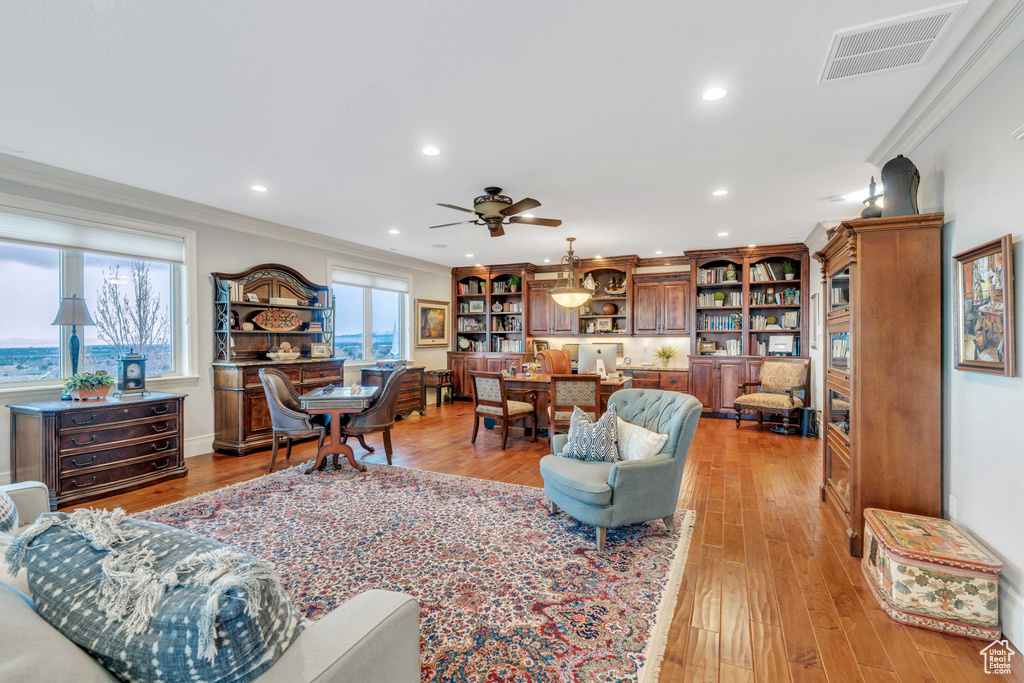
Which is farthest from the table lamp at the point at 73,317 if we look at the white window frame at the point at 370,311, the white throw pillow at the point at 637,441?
the white throw pillow at the point at 637,441

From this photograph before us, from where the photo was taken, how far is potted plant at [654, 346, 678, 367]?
764 cm

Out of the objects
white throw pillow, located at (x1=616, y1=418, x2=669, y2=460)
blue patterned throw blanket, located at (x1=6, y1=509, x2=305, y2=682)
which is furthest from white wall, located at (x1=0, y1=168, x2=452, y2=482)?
white throw pillow, located at (x1=616, y1=418, x2=669, y2=460)

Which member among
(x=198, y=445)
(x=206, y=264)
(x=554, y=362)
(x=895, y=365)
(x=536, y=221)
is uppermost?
(x=536, y=221)

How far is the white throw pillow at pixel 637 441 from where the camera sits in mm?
2904

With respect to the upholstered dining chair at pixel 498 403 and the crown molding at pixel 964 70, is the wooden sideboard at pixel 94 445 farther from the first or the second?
the crown molding at pixel 964 70

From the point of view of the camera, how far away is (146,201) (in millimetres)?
4359

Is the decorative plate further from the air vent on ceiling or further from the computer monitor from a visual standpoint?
the air vent on ceiling

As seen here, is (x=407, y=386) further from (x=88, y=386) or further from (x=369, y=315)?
(x=88, y=386)

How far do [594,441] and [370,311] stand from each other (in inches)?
208

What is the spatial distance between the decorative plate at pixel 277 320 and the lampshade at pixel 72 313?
5.44 ft

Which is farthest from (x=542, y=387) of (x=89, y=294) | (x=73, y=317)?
(x=89, y=294)

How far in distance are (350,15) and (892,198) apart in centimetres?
310

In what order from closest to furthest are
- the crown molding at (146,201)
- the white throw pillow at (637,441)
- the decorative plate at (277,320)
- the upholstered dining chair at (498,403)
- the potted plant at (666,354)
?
the white throw pillow at (637,441) → the crown molding at (146,201) → the upholstered dining chair at (498,403) → the decorative plate at (277,320) → the potted plant at (666,354)

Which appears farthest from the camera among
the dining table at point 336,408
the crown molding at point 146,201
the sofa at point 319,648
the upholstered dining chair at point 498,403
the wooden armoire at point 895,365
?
the upholstered dining chair at point 498,403
